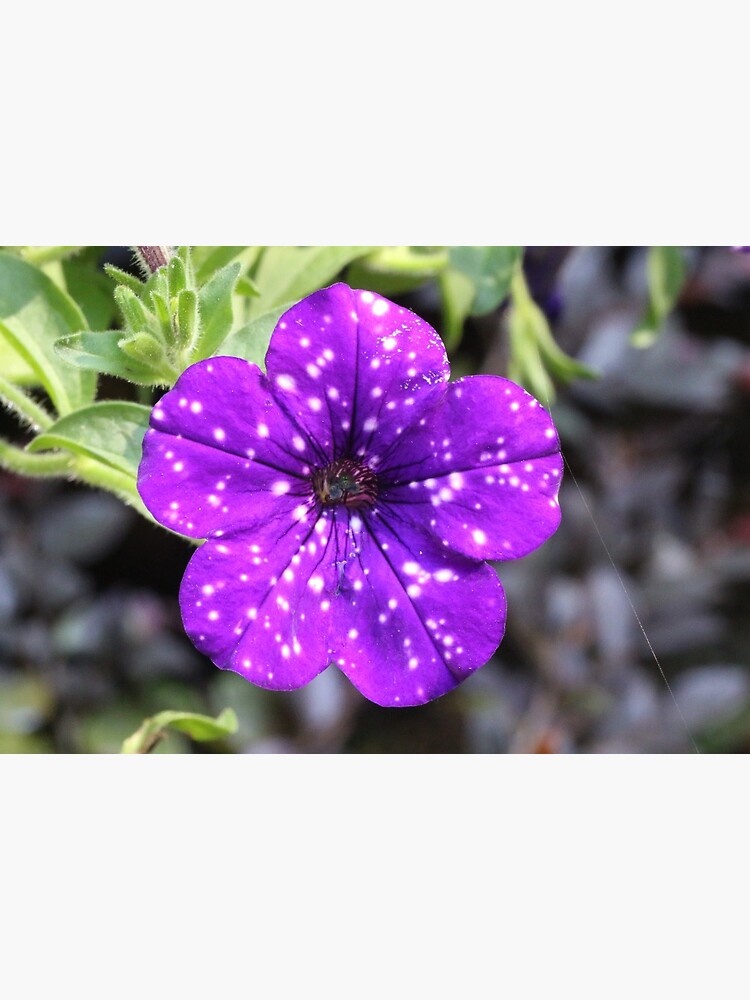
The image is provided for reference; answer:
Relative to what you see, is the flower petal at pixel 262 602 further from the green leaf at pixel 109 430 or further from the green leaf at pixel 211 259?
the green leaf at pixel 211 259

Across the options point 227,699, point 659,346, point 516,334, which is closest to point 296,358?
point 516,334

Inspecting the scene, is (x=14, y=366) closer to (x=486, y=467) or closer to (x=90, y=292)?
(x=90, y=292)

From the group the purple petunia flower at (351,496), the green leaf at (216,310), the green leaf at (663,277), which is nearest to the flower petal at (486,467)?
the purple petunia flower at (351,496)

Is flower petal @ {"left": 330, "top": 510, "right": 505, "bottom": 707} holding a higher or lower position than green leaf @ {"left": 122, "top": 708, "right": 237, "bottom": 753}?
higher

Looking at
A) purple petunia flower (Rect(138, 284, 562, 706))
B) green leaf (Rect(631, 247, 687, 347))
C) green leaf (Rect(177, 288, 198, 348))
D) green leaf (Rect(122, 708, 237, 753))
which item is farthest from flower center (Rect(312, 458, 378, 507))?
green leaf (Rect(631, 247, 687, 347))

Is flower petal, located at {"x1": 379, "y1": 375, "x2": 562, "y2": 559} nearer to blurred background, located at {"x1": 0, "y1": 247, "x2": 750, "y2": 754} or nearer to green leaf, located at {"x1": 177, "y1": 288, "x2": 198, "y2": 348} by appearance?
green leaf, located at {"x1": 177, "y1": 288, "x2": 198, "y2": 348}
